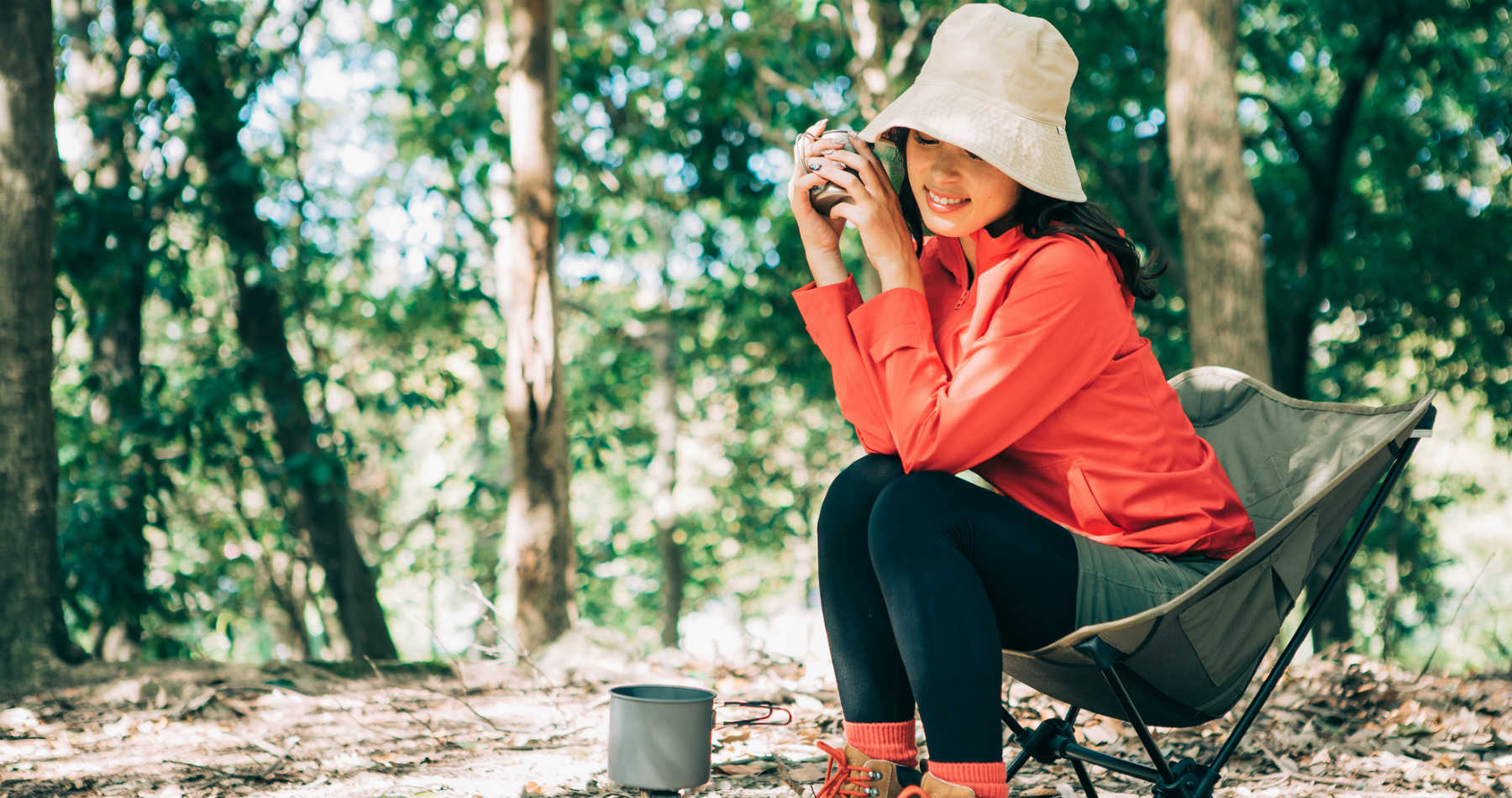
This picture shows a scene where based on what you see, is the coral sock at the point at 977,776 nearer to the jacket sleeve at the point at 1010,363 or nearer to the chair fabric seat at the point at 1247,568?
the chair fabric seat at the point at 1247,568

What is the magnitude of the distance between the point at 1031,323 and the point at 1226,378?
74cm

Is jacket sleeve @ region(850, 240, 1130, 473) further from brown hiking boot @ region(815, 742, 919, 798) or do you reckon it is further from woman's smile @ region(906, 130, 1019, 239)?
brown hiking boot @ region(815, 742, 919, 798)

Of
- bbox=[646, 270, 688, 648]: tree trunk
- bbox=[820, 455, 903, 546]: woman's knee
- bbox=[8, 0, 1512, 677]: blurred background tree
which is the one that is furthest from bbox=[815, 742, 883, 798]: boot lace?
bbox=[646, 270, 688, 648]: tree trunk

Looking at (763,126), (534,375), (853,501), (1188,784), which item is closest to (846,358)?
(853,501)

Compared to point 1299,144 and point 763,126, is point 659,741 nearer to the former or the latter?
point 763,126

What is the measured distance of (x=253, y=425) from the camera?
20.2 feet

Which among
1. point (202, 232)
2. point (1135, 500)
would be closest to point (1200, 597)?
point (1135, 500)

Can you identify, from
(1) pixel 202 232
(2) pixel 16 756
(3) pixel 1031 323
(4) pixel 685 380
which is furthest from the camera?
(4) pixel 685 380

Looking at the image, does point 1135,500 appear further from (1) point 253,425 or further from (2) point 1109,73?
(2) point 1109,73

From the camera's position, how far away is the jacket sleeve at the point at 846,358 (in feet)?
6.20

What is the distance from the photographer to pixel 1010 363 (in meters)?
1.72

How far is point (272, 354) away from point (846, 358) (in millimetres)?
4687

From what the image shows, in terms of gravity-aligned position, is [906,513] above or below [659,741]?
above

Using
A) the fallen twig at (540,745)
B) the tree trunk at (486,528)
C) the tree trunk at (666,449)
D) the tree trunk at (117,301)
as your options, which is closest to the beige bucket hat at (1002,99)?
the fallen twig at (540,745)
